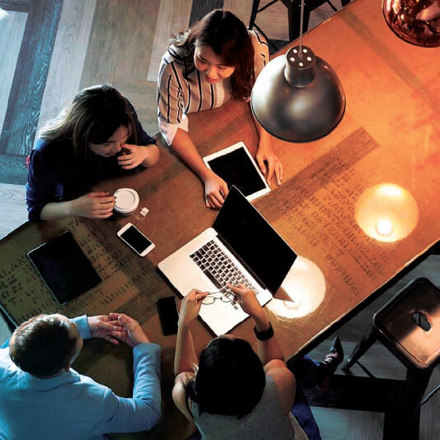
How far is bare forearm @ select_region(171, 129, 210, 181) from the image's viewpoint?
2504mm

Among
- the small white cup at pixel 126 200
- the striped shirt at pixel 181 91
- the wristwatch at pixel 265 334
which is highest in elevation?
the striped shirt at pixel 181 91

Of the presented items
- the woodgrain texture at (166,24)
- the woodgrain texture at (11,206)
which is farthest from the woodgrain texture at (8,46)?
the woodgrain texture at (166,24)

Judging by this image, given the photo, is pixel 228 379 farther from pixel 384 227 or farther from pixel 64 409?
pixel 384 227

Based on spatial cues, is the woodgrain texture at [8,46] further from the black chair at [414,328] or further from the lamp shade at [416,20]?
the lamp shade at [416,20]

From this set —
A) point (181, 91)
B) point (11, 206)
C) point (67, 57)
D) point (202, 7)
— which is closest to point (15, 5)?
point (67, 57)

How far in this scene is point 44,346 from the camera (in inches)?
80.0

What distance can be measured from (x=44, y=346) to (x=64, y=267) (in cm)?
42

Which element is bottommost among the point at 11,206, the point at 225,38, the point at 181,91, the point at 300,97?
the point at 11,206

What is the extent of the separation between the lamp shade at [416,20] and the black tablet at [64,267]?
145 centimetres

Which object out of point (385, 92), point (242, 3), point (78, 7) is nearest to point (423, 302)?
point (385, 92)

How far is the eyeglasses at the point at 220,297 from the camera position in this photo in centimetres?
234

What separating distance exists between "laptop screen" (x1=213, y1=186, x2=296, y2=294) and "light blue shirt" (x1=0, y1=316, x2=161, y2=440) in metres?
0.67

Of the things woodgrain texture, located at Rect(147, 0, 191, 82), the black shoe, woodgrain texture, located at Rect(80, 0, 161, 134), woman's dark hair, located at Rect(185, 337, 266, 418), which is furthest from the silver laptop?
woodgrain texture, located at Rect(147, 0, 191, 82)

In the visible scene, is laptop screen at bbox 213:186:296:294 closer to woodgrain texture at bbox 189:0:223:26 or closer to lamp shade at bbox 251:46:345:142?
lamp shade at bbox 251:46:345:142
